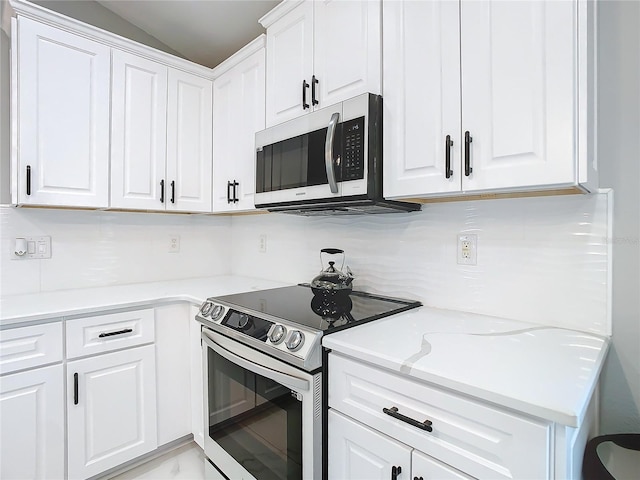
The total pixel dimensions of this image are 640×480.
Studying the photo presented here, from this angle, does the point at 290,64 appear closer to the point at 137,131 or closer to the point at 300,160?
the point at 300,160

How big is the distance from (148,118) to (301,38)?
1082 mm

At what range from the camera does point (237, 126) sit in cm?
214

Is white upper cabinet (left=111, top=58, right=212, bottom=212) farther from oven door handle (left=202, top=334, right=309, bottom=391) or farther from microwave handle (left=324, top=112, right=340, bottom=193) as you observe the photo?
microwave handle (left=324, top=112, right=340, bottom=193)

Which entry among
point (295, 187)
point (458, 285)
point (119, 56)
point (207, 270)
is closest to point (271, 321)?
point (295, 187)

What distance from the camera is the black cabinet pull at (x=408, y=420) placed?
0.87 m

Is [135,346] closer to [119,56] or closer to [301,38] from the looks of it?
[119,56]

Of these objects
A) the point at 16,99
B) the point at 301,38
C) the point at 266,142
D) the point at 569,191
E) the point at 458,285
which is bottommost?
the point at 458,285

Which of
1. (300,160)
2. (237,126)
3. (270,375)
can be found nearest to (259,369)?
(270,375)

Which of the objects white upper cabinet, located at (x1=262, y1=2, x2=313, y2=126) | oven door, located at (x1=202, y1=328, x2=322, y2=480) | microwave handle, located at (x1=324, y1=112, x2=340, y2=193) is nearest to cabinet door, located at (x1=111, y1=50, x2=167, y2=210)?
white upper cabinet, located at (x1=262, y1=2, x2=313, y2=126)

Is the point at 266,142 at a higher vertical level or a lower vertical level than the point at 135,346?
higher

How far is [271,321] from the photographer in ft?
4.29

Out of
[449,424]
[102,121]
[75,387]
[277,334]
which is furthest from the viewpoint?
[102,121]

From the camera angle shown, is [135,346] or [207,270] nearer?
[135,346]

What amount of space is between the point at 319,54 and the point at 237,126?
2.57 ft
